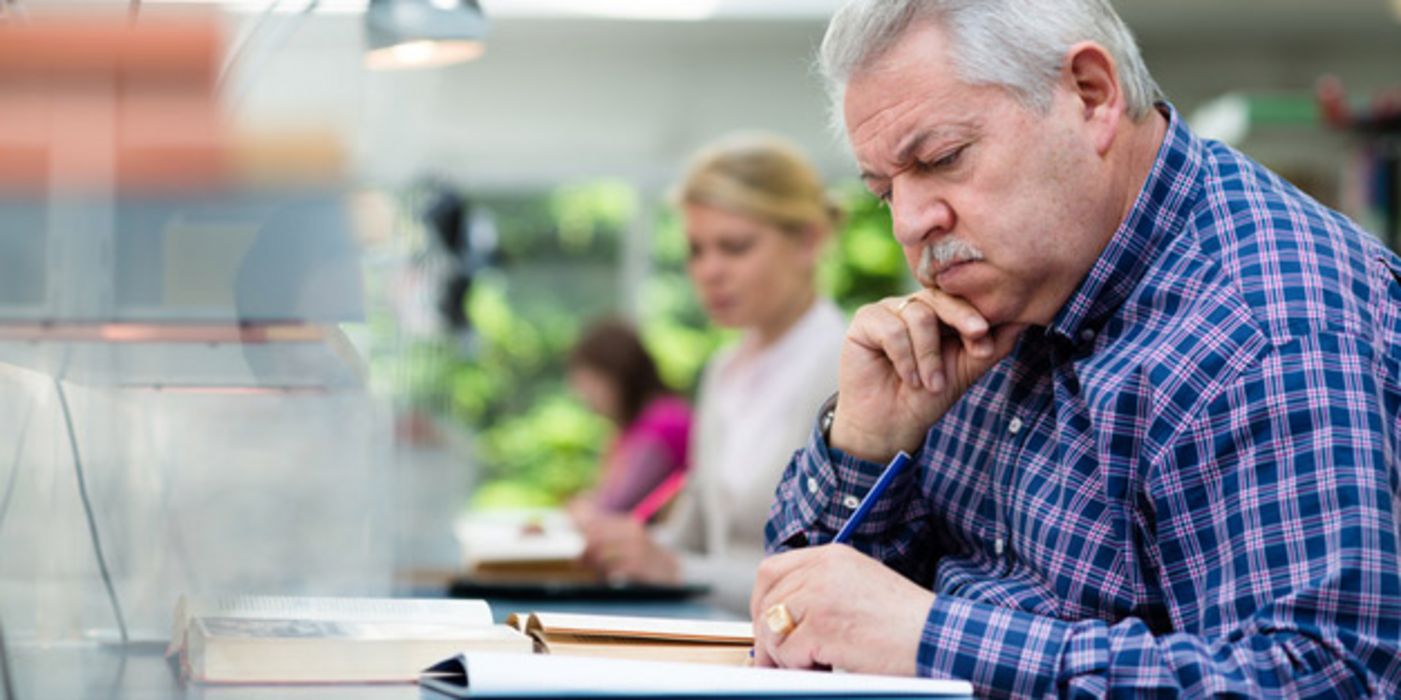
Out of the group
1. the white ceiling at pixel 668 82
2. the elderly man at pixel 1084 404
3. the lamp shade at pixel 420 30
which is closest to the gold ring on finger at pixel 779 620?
the elderly man at pixel 1084 404

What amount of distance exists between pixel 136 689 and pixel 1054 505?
615 mm

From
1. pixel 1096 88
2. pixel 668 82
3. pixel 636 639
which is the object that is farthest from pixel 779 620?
pixel 668 82

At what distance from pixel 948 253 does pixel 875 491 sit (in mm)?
188

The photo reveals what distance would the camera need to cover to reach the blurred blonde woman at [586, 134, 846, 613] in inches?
101

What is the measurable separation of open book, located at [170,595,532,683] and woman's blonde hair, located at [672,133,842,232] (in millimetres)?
1715

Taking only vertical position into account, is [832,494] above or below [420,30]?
below

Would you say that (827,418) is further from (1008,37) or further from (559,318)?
(559,318)

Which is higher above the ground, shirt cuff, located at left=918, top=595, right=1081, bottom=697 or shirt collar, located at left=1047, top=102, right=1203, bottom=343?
shirt collar, located at left=1047, top=102, right=1203, bottom=343

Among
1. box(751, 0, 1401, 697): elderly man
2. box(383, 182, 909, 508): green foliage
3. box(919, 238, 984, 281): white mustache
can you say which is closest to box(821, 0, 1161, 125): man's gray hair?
box(751, 0, 1401, 697): elderly man

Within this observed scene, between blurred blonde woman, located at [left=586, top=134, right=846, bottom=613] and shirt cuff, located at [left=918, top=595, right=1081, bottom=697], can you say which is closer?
shirt cuff, located at [left=918, top=595, right=1081, bottom=697]

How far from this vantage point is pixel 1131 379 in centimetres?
102

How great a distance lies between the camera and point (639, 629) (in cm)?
102

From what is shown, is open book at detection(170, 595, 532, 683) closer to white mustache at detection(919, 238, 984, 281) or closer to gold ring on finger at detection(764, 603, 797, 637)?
gold ring on finger at detection(764, 603, 797, 637)

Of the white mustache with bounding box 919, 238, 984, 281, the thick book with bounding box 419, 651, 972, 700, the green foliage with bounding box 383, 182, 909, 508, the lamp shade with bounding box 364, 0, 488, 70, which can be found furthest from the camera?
the green foliage with bounding box 383, 182, 909, 508
